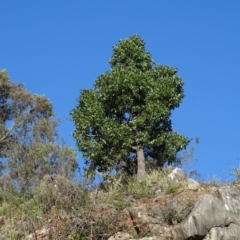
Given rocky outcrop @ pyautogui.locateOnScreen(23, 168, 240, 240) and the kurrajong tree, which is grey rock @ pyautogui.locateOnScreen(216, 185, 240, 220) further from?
the kurrajong tree

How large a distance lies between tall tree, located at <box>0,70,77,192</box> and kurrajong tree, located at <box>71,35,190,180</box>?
65.3 inches

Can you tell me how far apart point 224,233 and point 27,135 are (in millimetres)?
17458

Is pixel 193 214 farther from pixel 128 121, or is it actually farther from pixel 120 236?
pixel 128 121

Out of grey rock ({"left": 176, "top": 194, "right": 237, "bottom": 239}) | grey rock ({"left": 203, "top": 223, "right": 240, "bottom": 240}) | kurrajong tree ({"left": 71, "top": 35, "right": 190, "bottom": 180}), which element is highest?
kurrajong tree ({"left": 71, "top": 35, "right": 190, "bottom": 180})

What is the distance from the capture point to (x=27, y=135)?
2995cm

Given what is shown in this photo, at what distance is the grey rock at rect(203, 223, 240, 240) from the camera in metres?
13.7

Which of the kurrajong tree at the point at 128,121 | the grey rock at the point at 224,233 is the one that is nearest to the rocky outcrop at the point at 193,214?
the grey rock at the point at 224,233

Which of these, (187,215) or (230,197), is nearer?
(187,215)

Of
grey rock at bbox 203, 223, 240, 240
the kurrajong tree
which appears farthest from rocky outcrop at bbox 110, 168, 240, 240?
the kurrajong tree

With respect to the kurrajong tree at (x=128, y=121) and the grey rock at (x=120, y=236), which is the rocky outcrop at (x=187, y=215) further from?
the kurrajong tree at (x=128, y=121)

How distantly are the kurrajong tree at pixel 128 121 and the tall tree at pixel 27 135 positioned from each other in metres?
1.66

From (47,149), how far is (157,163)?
16.0 ft

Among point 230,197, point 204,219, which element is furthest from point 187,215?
point 230,197

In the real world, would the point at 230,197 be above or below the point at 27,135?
below
